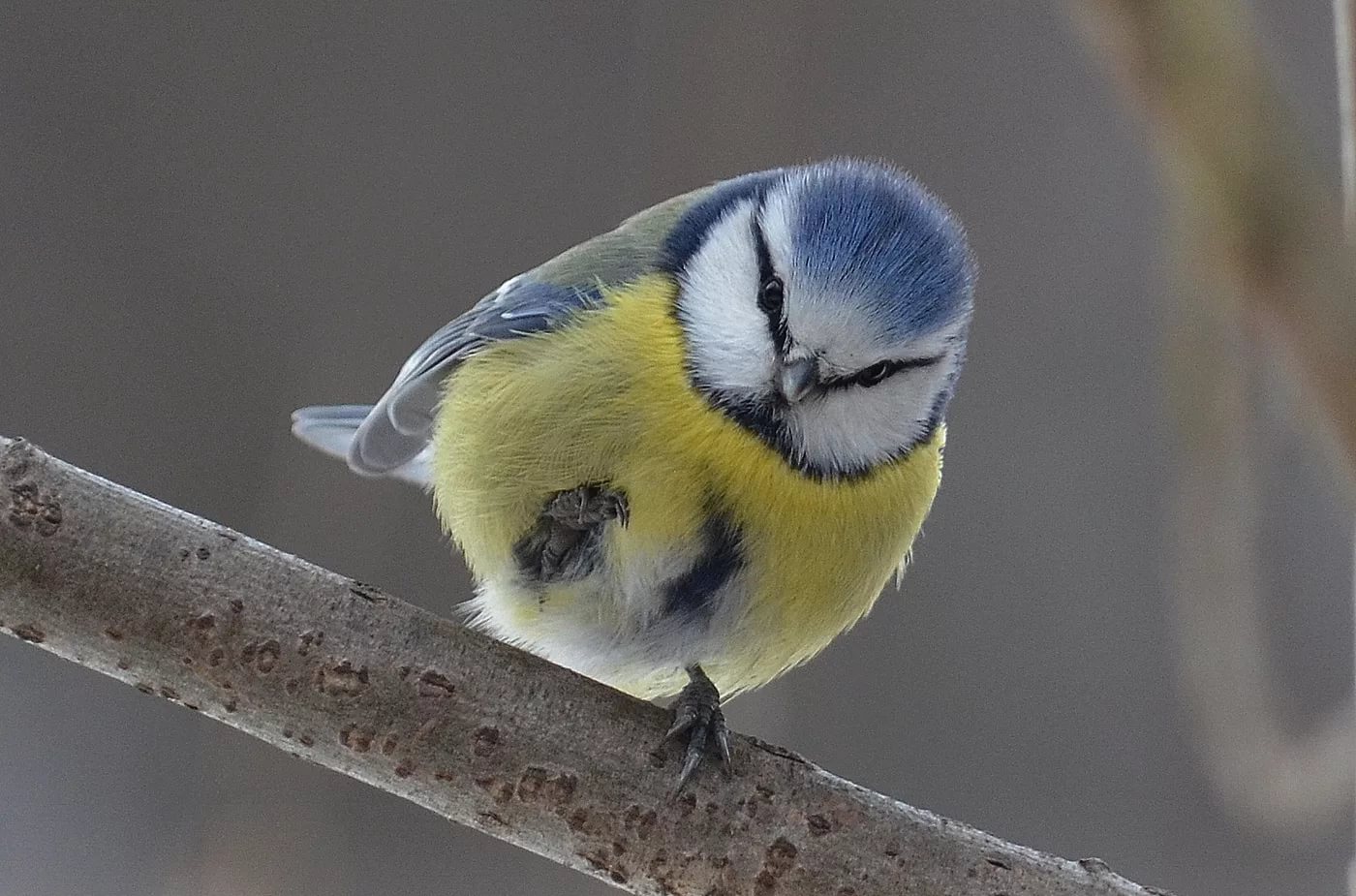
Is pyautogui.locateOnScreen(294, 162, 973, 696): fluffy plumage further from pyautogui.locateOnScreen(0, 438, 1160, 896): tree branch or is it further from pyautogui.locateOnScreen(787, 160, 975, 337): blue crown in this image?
pyautogui.locateOnScreen(0, 438, 1160, 896): tree branch

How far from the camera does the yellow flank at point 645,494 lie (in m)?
0.91

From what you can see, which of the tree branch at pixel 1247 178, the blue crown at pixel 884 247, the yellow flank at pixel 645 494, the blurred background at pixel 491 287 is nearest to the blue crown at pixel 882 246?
the blue crown at pixel 884 247

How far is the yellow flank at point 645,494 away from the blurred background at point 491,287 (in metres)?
0.54

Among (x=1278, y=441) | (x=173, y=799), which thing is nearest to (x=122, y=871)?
(x=173, y=799)

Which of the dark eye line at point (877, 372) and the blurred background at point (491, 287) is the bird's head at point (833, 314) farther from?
the blurred background at point (491, 287)

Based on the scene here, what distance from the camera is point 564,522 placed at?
939mm

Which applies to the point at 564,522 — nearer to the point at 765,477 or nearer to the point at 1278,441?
the point at 765,477

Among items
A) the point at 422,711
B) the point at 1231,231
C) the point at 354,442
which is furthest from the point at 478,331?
the point at 1231,231

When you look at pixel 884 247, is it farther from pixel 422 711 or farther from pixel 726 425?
pixel 422 711

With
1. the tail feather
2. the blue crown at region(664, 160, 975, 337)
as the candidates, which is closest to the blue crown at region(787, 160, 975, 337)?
the blue crown at region(664, 160, 975, 337)

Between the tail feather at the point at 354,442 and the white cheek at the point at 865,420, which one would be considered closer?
the white cheek at the point at 865,420

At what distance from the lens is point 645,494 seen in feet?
2.97

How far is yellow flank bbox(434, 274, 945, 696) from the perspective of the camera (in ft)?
2.98

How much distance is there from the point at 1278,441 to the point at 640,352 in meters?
1.19
